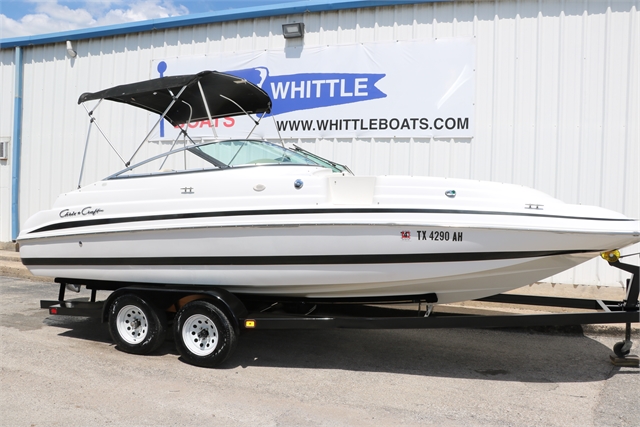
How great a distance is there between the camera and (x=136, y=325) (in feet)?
16.2

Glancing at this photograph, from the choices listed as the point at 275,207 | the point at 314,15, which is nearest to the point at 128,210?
the point at 275,207

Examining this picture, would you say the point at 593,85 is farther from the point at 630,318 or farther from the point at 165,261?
the point at 165,261

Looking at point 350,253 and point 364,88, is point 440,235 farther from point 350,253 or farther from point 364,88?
point 364,88

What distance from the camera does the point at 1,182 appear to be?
10.2m

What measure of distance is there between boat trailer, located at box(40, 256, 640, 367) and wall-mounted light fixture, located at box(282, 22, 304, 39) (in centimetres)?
447

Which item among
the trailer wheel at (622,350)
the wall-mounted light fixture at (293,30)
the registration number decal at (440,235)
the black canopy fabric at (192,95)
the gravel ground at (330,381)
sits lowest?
the gravel ground at (330,381)

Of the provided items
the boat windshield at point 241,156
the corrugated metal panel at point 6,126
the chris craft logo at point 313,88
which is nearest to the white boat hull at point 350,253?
the boat windshield at point 241,156

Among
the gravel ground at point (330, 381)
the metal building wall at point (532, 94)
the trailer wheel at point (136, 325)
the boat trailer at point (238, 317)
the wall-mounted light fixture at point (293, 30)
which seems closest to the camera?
the gravel ground at point (330, 381)

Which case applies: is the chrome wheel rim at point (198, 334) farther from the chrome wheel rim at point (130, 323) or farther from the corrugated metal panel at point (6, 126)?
the corrugated metal panel at point (6, 126)

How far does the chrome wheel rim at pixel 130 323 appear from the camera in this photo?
16.0 ft

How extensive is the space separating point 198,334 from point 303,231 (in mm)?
1291

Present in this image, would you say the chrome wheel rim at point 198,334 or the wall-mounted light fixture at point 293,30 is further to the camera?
the wall-mounted light fixture at point 293,30

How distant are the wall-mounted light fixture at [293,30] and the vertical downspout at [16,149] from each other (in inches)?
212

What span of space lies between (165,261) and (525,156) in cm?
477
